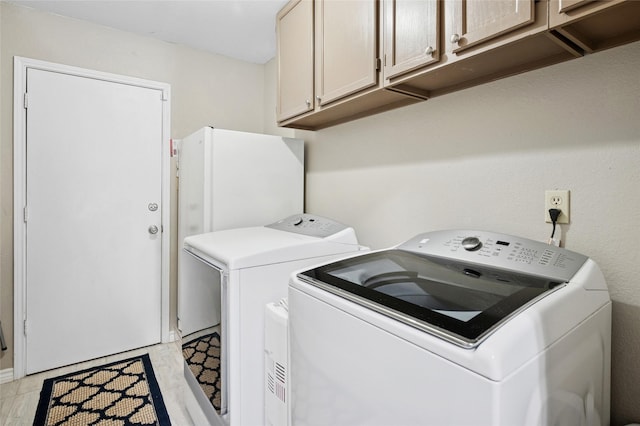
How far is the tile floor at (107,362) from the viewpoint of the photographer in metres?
1.79

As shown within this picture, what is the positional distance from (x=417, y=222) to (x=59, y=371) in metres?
2.60

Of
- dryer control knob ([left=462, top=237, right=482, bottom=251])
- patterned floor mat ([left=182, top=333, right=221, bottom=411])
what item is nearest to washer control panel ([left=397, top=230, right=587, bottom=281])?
dryer control knob ([left=462, top=237, right=482, bottom=251])

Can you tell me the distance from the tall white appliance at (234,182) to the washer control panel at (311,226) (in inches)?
8.7

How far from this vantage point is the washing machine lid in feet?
2.19

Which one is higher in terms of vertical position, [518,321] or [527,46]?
[527,46]

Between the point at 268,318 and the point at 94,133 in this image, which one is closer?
the point at 268,318

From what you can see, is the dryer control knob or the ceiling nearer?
the dryer control knob

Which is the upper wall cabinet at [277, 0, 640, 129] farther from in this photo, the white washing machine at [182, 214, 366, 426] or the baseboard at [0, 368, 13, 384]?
the baseboard at [0, 368, 13, 384]

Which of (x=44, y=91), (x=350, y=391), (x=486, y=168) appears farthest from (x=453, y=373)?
(x=44, y=91)

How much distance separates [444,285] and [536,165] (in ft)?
2.06

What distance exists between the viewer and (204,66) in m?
2.74

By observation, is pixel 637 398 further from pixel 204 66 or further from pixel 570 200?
pixel 204 66

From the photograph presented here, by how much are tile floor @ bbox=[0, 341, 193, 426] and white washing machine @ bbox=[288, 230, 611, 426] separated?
119cm

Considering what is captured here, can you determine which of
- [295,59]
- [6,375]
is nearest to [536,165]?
[295,59]
